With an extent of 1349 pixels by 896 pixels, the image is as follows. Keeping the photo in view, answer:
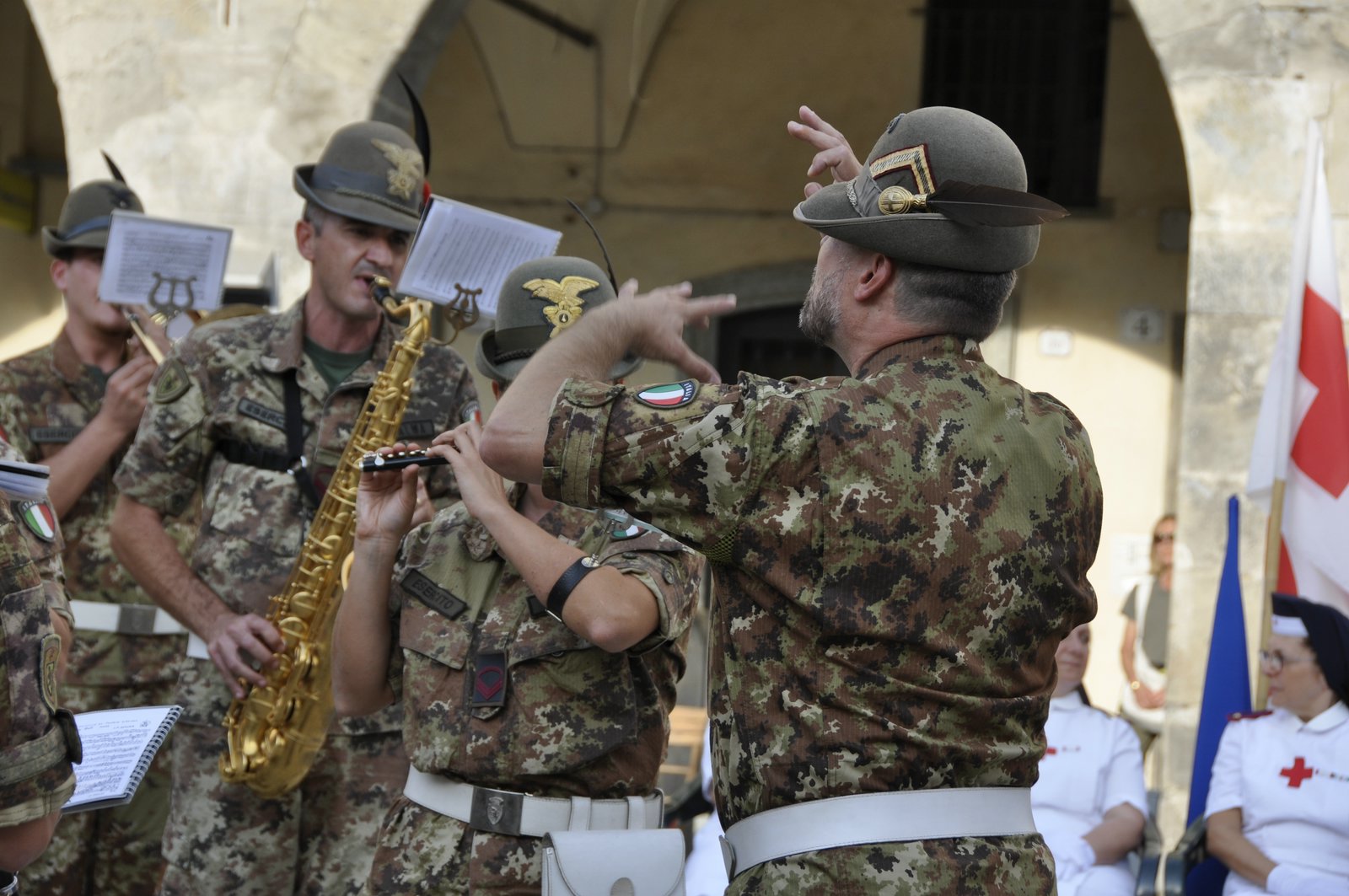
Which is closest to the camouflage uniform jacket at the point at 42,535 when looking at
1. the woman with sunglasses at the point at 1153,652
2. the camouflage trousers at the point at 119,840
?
the camouflage trousers at the point at 119,840

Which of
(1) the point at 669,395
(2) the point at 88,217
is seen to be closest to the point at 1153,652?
(2) the point at 88,217

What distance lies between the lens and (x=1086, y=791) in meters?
5.98

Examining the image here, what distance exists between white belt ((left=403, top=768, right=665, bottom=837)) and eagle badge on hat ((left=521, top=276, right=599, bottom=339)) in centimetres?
90

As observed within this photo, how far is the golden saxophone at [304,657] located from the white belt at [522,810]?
98cm

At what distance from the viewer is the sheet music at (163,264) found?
4.82 m

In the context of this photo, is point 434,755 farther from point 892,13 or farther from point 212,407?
point 892,13

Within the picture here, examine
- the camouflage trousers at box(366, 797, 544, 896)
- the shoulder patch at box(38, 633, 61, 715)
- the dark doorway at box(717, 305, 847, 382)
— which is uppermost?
the shoulder patch at box(38, 633, 61, 715)

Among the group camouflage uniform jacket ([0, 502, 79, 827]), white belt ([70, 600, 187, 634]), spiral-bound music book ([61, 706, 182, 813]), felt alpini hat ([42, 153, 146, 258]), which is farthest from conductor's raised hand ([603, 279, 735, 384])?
felt alpini hat ([42, 153, 146, 258])

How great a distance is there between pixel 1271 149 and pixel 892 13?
478cm

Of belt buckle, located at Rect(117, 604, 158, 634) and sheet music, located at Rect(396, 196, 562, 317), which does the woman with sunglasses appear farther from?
sheet music, located at Rect(396, 196, 562, 317)

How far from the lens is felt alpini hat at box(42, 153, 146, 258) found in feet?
17.4

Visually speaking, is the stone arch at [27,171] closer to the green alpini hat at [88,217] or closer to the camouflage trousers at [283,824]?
the green alpini hat at [88,217]

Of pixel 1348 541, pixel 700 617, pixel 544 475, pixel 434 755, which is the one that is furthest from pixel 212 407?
pixel 700 617

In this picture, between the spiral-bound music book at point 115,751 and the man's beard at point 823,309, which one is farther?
the spiral-bound music book at point 115,751
